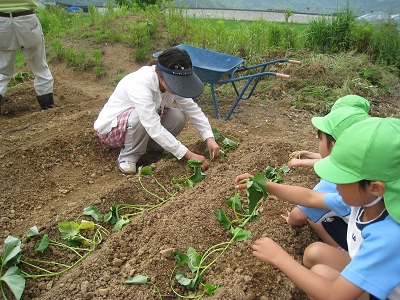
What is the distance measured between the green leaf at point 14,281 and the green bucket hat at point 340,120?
1809mm

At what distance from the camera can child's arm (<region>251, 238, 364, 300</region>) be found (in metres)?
1.53

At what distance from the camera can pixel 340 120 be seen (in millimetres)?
2162

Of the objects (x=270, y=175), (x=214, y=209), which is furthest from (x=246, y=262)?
(x=270, y=175)

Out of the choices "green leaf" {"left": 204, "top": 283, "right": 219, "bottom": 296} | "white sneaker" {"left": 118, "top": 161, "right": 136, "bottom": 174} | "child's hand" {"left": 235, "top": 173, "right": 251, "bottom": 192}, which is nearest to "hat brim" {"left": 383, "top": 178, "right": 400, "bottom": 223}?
A: "child's hand" {"left": 235, "top": 173, "right": 251, "bottom": 192}

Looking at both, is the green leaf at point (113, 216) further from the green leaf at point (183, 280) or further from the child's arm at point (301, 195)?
the child's arm at point (301, 195)

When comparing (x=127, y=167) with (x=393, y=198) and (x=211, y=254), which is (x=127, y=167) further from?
(x=393, y=198)

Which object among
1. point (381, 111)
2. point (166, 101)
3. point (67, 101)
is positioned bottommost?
point (381, 111)

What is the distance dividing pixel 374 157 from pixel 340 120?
0.78m

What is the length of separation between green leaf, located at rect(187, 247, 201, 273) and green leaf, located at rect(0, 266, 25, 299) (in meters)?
0.88

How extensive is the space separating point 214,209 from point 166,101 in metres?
→ 1.18

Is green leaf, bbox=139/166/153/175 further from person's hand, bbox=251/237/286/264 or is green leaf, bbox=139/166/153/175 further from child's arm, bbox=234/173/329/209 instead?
person's hand, bbox=251/237/286/264

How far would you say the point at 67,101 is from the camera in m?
5.25

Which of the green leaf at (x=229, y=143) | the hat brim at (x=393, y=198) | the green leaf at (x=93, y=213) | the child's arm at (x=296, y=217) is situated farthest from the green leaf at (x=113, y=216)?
the hat brim at (x=393, y=198)

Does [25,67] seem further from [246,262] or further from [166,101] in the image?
[246,262]
